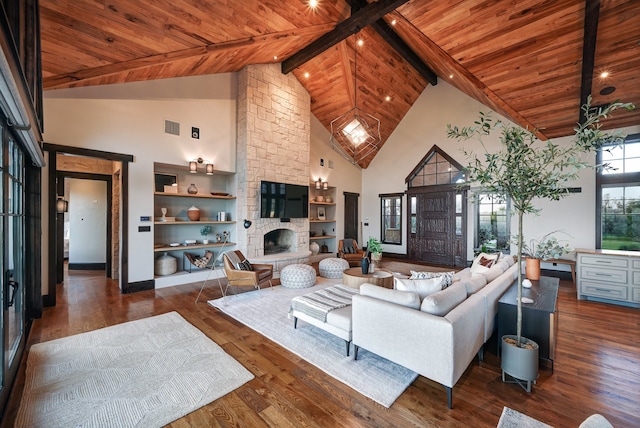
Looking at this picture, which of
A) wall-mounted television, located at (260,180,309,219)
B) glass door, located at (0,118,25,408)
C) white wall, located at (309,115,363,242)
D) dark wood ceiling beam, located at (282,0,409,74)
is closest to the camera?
glass door, located at (0,118,25,408)

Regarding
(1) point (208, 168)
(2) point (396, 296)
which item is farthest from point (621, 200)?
(1) point (208, 168)

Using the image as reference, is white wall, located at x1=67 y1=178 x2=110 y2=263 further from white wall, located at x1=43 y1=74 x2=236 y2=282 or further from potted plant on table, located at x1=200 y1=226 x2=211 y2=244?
white wall, located at x1=43 y1=74 x2=236 y2=282

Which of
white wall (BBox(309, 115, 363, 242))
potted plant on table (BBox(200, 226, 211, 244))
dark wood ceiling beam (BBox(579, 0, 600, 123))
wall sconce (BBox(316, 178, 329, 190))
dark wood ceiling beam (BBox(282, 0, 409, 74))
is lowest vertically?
potted plant on table (BBox(200, 226, 211, 244))

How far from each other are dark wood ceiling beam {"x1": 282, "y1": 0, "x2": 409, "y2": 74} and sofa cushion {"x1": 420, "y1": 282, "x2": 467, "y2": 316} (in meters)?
4.47

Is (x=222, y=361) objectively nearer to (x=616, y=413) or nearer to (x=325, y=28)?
(x=616, y=413)

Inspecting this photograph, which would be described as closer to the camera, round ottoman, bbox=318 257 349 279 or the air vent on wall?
the air vent on wall

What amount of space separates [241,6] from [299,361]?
4.97m

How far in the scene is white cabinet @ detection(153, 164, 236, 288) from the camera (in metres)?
5.52

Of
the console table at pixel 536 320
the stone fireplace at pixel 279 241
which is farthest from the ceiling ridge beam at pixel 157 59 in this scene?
the console table at pixel 536 320

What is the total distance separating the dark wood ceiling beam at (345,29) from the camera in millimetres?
4496

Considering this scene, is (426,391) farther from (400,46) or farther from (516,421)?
(400,46)

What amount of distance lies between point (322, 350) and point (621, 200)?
7.03m

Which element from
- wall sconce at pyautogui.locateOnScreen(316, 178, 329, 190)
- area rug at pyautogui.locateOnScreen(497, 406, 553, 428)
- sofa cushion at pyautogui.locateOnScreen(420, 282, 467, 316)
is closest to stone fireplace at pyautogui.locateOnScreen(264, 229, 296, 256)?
wall sconce at pyautogui.locateOnScreen(316, 178, 329, 190)

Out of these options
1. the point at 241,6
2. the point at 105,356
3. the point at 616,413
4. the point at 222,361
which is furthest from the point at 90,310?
the point at 616,413
